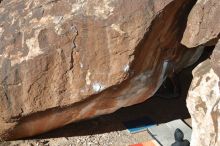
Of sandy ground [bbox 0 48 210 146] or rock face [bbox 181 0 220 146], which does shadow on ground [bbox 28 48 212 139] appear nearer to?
sandy ground [bbox 0 48 210 146]

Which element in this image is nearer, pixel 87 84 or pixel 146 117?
pixel 87 84

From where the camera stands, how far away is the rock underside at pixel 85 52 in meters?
3.27

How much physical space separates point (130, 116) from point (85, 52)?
97 cm

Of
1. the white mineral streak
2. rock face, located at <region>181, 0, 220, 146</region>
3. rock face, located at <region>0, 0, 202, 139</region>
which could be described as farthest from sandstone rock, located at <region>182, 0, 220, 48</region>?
the white mineral streak

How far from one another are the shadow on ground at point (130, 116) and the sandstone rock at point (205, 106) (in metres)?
1.02

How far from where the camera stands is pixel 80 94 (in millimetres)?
3439

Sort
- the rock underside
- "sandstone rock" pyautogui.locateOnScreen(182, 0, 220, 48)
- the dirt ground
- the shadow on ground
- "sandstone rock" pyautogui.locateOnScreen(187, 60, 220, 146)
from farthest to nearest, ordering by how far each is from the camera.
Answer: the shadow on ground, the dirt ground, the rock underside, "sandstone rock" pyautogui.locateOnScreen(182, 0, 220, 48), "sandstone rock" pyautogui.locateOnScreen(187, 60, 220, 146)

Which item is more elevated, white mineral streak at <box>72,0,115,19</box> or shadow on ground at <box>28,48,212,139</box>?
white mineral streak at <box>72,0,115,19</box>

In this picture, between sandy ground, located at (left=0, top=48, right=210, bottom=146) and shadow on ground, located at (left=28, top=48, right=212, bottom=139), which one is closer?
sandy ground, located at (left=0, top=48, right=210, bottom=146)

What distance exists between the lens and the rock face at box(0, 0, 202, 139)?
3285mm

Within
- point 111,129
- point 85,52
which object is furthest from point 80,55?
point 111,129

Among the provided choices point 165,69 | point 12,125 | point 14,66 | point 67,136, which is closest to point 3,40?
point 14,66

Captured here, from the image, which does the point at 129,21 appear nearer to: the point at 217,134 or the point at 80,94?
the point at 80,94

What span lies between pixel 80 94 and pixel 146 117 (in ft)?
2.83
